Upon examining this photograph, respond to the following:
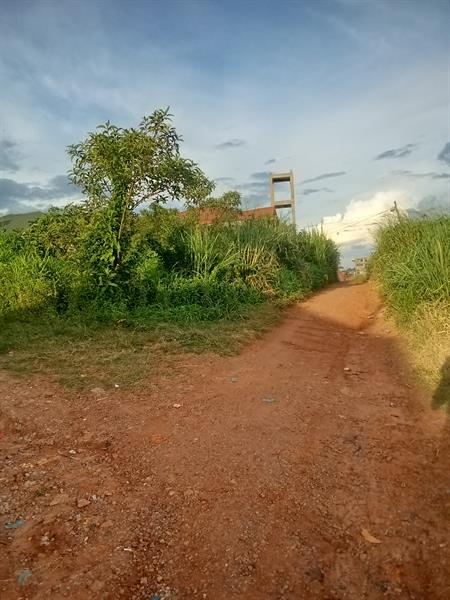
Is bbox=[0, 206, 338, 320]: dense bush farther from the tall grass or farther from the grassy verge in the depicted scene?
the tall grass

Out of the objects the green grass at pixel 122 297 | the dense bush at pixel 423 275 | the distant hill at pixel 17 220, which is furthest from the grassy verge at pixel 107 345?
the distant hill at pixel 17 220

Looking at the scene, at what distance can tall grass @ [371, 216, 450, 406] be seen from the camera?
4.90 m

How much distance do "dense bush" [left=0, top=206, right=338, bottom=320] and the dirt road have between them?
2618 mm

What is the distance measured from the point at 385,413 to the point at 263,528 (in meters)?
1.96

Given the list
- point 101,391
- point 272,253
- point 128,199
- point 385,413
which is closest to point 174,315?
point 128,199

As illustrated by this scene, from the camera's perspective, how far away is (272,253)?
10781 millimetres

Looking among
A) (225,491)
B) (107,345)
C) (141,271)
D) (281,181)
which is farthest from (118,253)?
(281,181)

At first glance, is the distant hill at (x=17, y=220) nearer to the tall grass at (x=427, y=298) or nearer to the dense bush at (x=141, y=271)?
the dense bush at (x=141, y=271)

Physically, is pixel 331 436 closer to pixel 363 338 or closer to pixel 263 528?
pixel 263 528

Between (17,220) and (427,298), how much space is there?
8.64 metres

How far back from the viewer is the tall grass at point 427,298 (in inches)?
193

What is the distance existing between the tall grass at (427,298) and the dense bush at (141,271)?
9.02 ft

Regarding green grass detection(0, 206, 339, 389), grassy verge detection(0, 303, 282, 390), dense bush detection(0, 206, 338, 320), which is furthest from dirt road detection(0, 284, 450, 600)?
Result: dense bush detection(0, 206, 338, 320)

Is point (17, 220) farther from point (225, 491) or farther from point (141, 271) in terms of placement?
point (225, 491)
